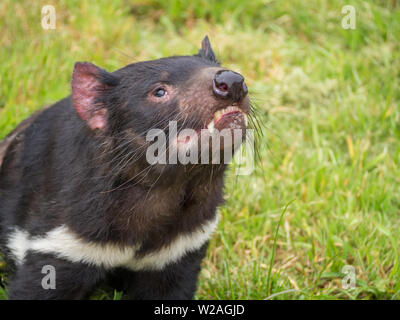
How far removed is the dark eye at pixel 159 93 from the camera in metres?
2.66

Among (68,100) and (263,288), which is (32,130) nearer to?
(68,100)

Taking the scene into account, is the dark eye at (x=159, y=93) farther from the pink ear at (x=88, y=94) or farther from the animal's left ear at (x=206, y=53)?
the animal's left ear at (x=206, y=53)

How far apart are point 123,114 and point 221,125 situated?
48 centimetres

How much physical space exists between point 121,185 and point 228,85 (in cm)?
70

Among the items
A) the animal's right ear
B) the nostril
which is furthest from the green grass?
the nostril

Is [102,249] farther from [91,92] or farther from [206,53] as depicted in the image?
[206,53]

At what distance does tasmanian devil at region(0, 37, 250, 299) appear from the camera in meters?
2.61

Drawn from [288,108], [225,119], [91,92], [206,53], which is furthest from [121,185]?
[288,108]

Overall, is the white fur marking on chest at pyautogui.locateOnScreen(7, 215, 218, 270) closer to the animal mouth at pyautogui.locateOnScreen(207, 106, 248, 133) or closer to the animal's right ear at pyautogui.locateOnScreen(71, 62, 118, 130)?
the animal's right ear at pyautogui.locateOnScreen(71, 62, 118, 130)

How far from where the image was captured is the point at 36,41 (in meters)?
5.19

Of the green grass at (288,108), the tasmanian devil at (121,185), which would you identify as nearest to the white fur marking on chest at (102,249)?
the tasmanian devil at (121,185)

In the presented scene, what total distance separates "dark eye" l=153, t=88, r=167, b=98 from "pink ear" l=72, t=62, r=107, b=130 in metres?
0.28

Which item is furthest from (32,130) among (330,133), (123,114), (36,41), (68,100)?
(330,133)

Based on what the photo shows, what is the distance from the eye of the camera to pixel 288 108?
5.01m
